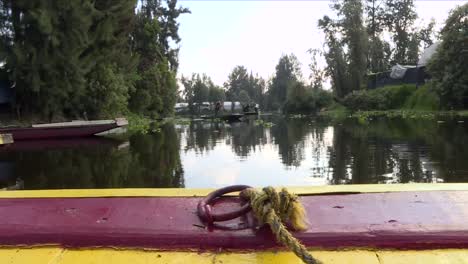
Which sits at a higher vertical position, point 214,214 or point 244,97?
point 244,97

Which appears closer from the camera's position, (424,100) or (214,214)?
(214,214)

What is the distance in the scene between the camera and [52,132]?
18953 millimetres

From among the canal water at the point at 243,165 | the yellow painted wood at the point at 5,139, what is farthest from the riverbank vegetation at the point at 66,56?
the canal water at the point at 243,165

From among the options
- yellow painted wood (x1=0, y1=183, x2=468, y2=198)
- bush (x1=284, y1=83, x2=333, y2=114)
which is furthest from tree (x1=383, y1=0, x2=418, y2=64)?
yellow painted wood (x1=0, y1=183, x2=468, y2=198)

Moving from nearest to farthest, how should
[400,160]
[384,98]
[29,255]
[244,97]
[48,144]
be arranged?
1. [29,255]
2. [400,160]
3. [48,144]
4. [384,98]
5. [244,97]

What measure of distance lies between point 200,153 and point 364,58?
145ft

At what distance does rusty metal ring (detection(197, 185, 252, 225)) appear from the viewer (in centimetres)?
173

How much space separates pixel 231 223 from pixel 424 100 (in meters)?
41.6

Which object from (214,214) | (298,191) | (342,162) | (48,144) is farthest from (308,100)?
(214,214)

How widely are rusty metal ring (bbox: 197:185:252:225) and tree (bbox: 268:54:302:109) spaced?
3312 inches

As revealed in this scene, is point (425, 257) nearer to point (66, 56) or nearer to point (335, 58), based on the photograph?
point (66, 56)

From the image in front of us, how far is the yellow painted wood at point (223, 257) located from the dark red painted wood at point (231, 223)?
0.03 metres

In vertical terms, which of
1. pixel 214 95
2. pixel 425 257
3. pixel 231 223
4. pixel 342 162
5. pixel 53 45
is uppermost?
pixel 53 45

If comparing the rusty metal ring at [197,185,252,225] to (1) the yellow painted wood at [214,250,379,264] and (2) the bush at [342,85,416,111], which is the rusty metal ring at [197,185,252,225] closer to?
(1) the yellow painted wood at [214,250,379,264]
